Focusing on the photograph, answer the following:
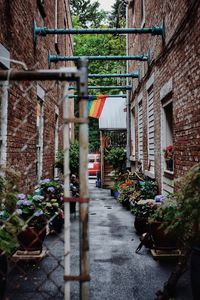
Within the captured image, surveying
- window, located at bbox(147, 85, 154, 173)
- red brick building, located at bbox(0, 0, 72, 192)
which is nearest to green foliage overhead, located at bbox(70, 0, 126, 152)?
window, located at bbox(147, 85, 154, 173)

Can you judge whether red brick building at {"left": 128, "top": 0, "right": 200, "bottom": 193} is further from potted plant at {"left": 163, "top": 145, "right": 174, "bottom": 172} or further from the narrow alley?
the narrow alley

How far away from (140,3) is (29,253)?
9745 mm

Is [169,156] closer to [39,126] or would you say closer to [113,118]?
[39,126]

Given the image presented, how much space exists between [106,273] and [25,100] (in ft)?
12.5

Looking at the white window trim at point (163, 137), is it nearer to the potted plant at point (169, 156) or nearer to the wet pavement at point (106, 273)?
the potted plant at point (169, 156)

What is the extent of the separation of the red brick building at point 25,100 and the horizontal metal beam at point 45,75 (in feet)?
4.06

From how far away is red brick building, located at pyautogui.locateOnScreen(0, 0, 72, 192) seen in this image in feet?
17.9

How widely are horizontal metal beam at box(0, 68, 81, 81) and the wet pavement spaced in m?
1.23

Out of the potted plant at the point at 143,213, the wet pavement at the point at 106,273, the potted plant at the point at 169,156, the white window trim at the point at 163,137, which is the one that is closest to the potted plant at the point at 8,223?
the wet pavement at the point at 106,273

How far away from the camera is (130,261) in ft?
17.1

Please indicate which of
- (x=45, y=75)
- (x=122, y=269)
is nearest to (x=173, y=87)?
(x=122, y=269)

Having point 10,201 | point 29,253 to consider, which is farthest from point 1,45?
point 29,253

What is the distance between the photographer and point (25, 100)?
6.93 meters

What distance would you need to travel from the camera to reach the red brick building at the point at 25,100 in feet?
17.9
